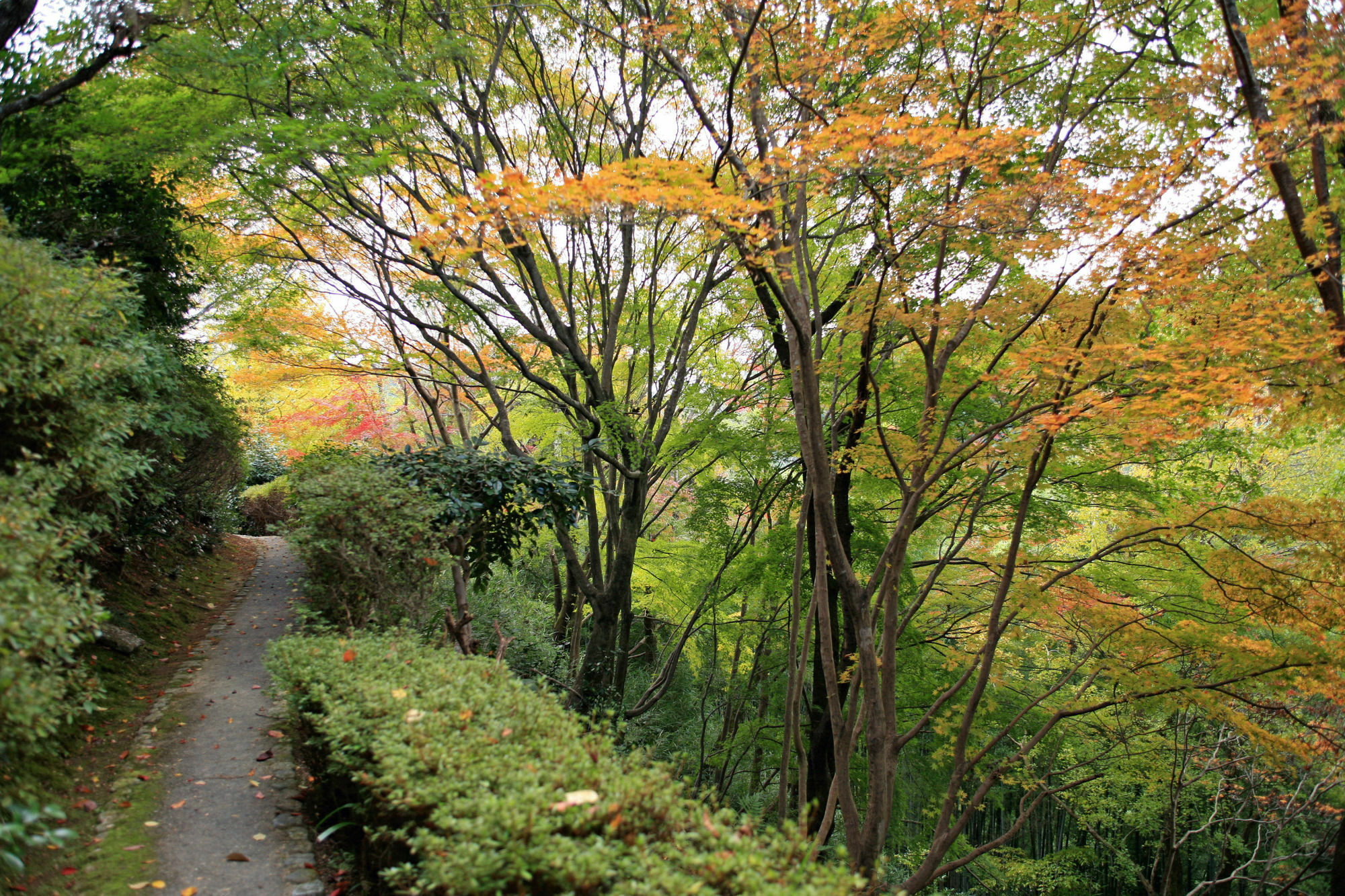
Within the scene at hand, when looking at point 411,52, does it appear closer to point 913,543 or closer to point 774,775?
point 913,543

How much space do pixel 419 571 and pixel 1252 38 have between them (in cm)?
589

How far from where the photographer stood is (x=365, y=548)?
4488mm

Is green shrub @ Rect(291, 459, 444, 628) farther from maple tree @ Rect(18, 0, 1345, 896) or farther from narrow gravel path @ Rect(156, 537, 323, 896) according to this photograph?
maple tree @ Rect(18, 0, 1345, 896)

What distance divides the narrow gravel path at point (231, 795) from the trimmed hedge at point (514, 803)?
345 millimetres

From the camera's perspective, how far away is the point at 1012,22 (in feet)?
15.5

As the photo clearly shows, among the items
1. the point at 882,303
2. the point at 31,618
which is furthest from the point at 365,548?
the point at 882,303

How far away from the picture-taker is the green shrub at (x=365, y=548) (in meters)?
4.47

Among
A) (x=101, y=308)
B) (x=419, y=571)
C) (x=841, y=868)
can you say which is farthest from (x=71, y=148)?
→ (x=841, y=868)

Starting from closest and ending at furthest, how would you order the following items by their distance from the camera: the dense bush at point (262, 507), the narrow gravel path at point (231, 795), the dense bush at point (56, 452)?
the dense bush at point (56, 452), the narrow gravel path at point (231, 795), the dense bush at point (262, 507)

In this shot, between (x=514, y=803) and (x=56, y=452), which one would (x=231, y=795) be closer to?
(x=56, y=452)

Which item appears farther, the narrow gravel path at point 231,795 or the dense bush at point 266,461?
the dense bush at point 266,461

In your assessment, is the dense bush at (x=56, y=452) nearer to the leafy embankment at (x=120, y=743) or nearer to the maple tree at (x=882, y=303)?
the leafy embankment at (x=120, y=743)

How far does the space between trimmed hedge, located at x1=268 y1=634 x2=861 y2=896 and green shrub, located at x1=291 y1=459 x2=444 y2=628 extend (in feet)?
4.50

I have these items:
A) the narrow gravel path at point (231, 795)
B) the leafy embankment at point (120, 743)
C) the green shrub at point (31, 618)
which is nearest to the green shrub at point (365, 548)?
the narrow gravel path at point (231, 795)
